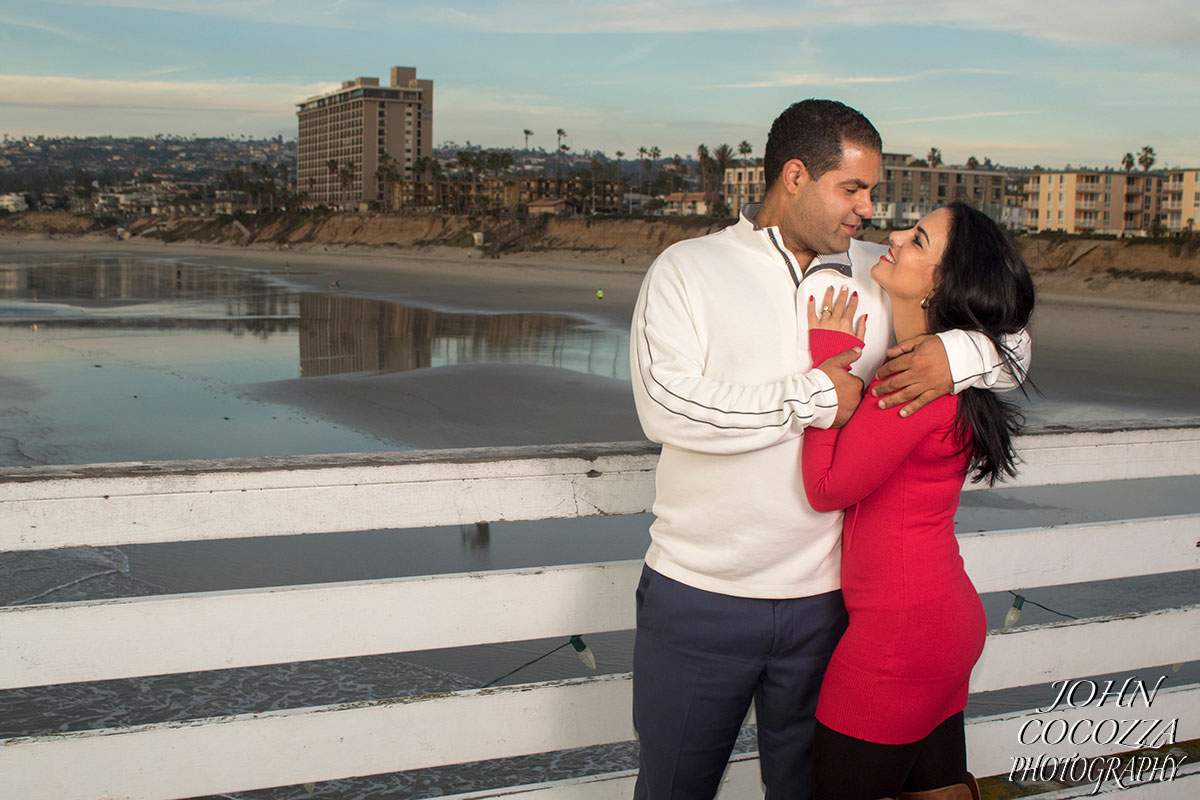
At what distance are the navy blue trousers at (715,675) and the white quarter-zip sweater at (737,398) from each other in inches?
1.7

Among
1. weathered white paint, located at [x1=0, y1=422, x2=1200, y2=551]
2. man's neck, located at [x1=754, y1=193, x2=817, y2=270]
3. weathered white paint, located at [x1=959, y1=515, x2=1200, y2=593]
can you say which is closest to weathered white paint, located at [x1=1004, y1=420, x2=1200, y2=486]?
weathered white paint, located at [x1=959, y1=515, x2=1200, y2=593]

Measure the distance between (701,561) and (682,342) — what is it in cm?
43

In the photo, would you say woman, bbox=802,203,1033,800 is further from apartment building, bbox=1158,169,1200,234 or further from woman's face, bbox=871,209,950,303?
apartment building, bbox=1158,169,1200,234

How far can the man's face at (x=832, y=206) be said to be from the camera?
208 cm

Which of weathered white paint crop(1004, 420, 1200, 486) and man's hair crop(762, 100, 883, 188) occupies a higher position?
man's hair crop(762, 100, 883, 188)

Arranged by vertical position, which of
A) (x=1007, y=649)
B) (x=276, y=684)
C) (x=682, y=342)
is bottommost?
(x=276, y=684)

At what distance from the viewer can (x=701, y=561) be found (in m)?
1.96

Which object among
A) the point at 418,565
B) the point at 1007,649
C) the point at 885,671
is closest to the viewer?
the point at 885,671

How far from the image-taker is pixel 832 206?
2.08 m

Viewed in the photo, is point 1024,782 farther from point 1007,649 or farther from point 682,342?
point 682,342

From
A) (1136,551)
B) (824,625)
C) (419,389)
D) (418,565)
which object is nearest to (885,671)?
(824,625)

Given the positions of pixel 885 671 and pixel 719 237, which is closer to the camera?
pixel 885 671

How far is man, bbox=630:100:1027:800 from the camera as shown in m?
1.84

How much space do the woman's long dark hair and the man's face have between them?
22 cm
